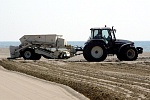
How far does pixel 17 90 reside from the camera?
1238 cm

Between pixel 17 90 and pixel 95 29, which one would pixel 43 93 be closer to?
pixel 17 90

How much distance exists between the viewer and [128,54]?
84.0 ft

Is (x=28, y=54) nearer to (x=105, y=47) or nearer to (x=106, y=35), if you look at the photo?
(x=106, y=35)

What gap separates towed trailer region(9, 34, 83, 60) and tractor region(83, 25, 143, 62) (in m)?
3.04

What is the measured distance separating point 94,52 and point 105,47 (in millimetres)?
762

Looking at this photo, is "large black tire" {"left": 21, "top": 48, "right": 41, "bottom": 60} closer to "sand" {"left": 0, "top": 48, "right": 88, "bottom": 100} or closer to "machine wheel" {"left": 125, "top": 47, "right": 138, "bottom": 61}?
"machine wheel" {"left": 125, "top": 47, "right": 138, "bottom": 61}

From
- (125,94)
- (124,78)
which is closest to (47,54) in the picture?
(124,78)


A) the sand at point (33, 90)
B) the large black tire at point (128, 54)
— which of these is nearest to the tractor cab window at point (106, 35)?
the large black tire at point (128, 54)

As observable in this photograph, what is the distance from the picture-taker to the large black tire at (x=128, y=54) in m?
25.4

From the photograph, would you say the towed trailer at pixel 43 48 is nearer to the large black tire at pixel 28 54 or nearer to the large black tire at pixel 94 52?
the large black tire at pixel 28 54

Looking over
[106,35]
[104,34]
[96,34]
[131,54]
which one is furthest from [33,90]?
[131,54]

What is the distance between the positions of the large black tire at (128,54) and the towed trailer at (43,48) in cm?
368

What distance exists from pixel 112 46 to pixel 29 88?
13.3 metres

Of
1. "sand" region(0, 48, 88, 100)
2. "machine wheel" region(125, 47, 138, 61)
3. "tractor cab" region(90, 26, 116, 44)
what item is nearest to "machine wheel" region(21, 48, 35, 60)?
"tractor cab" region(90, 26, 116, 44)
